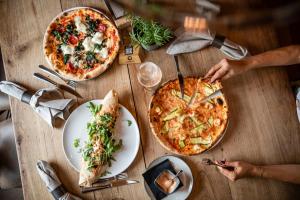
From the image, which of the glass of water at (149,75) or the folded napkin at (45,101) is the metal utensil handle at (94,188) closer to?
the folded napkin at (45,101)

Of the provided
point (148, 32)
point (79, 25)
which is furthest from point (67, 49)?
point (148, 32)

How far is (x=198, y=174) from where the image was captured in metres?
1.76

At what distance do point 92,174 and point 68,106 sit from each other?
42 centimetres

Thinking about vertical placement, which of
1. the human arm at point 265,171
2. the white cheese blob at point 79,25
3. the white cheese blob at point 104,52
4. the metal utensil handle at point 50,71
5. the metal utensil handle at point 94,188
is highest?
the white cheese blob at point 79,25

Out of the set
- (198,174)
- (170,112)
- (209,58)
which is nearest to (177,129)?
(170,112)

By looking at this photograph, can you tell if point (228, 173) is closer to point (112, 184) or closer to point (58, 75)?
point (112, 184)

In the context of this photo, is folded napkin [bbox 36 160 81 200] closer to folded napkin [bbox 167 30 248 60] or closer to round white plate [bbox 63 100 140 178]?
round white plate [bbox 63 100 140 178]

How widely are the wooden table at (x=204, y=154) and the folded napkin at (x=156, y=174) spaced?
7 centimetres

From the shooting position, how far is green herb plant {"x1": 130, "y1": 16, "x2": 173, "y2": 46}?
1742mm

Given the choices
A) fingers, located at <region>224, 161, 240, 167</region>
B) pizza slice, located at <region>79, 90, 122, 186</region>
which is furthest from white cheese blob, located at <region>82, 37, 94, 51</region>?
fingers, located at <region>224, 161, 240, 167</region>

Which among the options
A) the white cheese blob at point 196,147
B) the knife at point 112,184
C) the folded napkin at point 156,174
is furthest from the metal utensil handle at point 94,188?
the white cheese blob at point 196,147

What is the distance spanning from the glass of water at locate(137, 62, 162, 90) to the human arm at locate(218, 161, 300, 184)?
597 millimetres

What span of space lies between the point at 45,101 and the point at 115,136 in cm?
45

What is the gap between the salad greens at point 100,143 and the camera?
173cm
